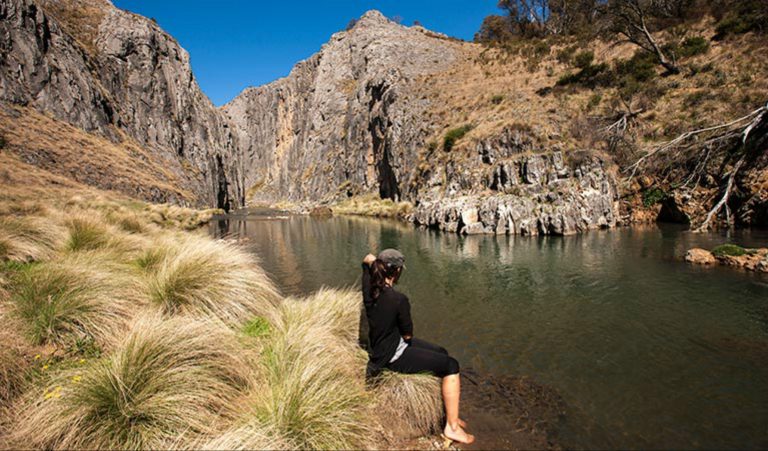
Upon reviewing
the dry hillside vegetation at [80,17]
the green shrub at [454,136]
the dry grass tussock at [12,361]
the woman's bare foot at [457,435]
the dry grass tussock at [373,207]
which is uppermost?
the dry hillside vegetation at [80,17]

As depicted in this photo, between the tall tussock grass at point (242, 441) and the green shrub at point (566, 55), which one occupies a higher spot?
the green shrub at point (566, 55)

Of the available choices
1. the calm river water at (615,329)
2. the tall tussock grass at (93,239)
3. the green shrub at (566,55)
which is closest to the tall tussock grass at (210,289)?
the tall tussock grass at (93,239)

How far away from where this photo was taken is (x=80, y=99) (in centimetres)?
4250

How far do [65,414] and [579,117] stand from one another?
133ft

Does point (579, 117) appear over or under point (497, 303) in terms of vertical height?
over

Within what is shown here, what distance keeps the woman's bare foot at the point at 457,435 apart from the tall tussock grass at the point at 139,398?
2493 millimetres

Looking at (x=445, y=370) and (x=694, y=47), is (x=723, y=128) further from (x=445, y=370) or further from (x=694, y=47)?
(x=445, y=370)

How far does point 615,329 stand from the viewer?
27.3ft

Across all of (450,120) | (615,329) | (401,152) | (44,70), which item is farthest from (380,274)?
(44,70)

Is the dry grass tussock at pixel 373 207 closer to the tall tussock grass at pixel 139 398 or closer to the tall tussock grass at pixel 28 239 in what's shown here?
the tall tussock grass at pixel 28 239

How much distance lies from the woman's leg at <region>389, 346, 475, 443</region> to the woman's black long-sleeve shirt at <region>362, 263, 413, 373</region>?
0.63 feet

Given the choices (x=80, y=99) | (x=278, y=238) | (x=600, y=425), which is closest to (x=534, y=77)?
(x=278, y=238)

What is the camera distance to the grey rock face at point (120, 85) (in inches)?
1501

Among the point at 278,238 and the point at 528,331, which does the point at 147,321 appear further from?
the point at 278,238
